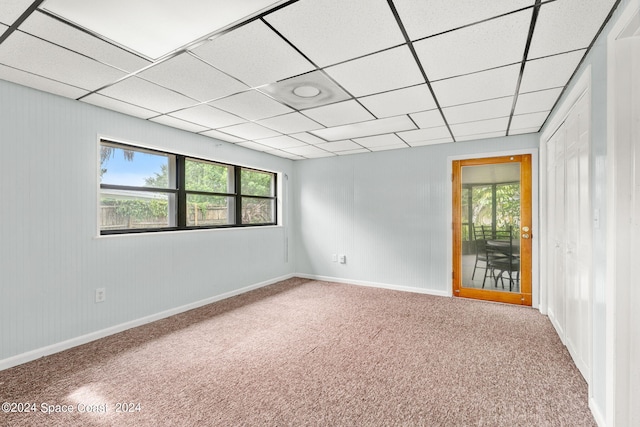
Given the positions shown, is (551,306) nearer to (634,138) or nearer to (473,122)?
(473,122)

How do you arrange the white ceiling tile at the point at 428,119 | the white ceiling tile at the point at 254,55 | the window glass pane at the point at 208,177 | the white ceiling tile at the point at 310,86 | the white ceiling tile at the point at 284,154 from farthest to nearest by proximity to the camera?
the white ceiling tile at the point at 284,154
the window glass pane at the point at 208,177
the white ceiling tile at the point at 428,119
the white ceiling tile at the point at 310,86
the white ceiling tile at the point at 254,55

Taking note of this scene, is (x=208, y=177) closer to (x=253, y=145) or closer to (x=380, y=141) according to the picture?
(x=253, y=145)

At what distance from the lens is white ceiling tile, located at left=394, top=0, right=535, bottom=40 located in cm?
155

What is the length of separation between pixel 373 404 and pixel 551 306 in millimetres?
2817

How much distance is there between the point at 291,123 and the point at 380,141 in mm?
1521

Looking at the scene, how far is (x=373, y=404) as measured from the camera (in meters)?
1.97

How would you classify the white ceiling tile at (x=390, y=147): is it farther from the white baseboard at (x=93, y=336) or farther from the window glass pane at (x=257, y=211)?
the white baseboard at (x=93, y=336)

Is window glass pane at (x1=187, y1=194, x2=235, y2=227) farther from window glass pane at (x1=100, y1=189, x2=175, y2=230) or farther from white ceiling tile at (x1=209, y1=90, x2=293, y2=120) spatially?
white ceiling tile at (x1=209, y1=90, x2=293, y2=120)

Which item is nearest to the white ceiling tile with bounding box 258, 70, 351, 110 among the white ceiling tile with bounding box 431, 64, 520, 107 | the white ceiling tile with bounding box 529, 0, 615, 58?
the white ceiling tile with bounding box 431, 64, 520, 107

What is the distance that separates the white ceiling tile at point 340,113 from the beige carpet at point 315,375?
2.35 meters

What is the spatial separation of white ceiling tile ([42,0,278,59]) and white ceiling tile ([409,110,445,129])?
2.18 m

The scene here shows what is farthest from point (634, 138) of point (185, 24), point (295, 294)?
point (295, 294)

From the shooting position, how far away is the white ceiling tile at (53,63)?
6.31ft

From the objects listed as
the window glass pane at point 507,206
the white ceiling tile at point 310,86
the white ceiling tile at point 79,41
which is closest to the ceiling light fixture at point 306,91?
the white ceiling tile at point 310,86
